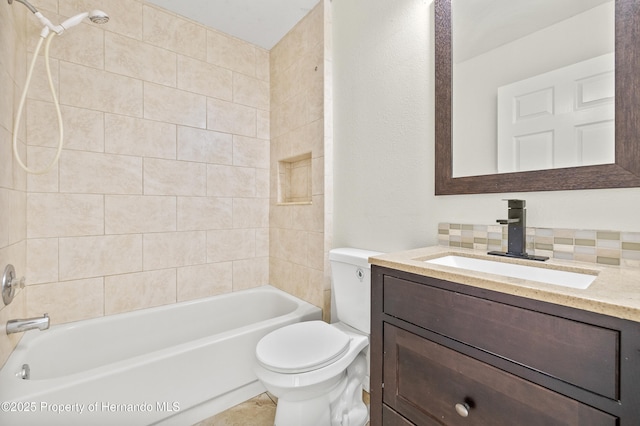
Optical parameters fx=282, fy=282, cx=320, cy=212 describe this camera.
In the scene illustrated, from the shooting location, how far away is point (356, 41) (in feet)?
5.70

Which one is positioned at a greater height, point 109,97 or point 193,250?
point 109,97

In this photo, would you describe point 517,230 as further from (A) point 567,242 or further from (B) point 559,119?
(B) point 559,119

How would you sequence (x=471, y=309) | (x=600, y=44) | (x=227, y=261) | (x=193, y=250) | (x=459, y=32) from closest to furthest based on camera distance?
(x=471, y=309) → (x=600, y=44) → (x=459, y=32) → (x=193, y=250) → (x=227, y=261)

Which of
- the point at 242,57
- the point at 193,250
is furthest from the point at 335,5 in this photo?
the point at 193,250

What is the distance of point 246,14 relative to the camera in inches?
78.8

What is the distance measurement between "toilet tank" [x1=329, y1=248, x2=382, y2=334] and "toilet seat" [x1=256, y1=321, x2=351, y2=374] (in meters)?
0.12

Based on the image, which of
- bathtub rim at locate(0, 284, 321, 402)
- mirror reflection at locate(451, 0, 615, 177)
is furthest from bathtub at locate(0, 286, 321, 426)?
mirror reflection at locate(451, 0, 615, 177)

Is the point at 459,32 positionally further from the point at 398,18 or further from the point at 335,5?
the point at 335,5

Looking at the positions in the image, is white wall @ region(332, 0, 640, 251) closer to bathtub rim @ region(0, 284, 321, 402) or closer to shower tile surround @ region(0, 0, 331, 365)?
shower tile surround @ region(0, 0, 331, 365)

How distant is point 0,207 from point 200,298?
127cm

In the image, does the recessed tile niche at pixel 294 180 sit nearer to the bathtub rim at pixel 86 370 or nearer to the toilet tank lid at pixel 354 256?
the toilet tank lid at pixel 354 256

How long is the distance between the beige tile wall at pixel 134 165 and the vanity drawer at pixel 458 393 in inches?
62.8

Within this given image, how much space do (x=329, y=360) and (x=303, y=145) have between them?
1.46m

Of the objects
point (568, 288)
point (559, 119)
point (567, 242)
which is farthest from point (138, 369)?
point (559, 119)
